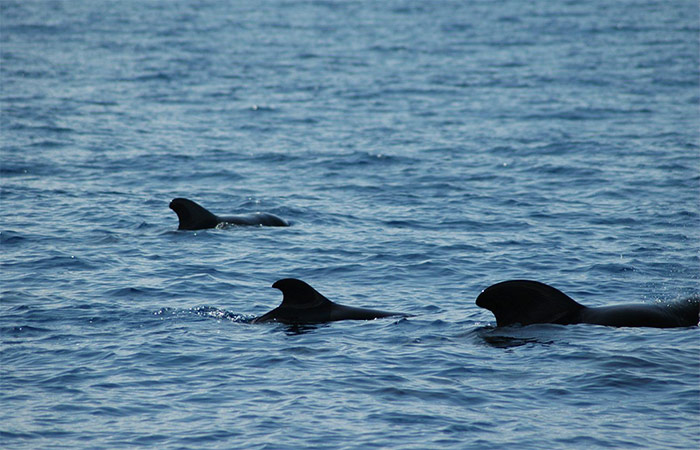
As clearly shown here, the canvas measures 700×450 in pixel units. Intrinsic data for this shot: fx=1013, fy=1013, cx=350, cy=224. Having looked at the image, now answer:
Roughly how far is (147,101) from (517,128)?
16184 millimetres

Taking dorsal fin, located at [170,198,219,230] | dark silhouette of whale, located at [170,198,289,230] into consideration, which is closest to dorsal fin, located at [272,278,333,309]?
dark silhouette of whale, located at [170,198,289,230]

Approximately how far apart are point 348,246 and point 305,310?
598 centimetres

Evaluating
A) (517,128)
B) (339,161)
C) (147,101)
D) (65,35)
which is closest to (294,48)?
(65,35)

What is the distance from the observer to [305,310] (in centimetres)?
1623

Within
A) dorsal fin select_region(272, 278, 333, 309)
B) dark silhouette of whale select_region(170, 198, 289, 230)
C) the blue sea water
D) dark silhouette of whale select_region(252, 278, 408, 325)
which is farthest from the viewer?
dark silhouette of whale select_region(170, 198, 289, 230)

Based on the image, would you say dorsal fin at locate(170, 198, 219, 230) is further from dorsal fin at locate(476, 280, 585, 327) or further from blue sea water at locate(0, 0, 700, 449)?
dorsal fin at locate(476, 280, 585, 327)

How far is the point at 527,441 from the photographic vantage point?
11.8 meters

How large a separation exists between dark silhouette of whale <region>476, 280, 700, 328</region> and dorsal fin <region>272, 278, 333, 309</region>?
273 centimetres

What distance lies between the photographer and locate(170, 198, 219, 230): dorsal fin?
23.0m

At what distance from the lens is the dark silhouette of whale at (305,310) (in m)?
16.1

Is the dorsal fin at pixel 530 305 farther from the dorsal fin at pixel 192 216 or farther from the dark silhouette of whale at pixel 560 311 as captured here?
the dorsal fin at pixel 192 216

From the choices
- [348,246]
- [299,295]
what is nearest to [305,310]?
[299,295]

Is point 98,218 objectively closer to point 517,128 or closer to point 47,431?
point 47,431

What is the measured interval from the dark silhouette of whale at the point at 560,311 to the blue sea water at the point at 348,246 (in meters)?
0.27
